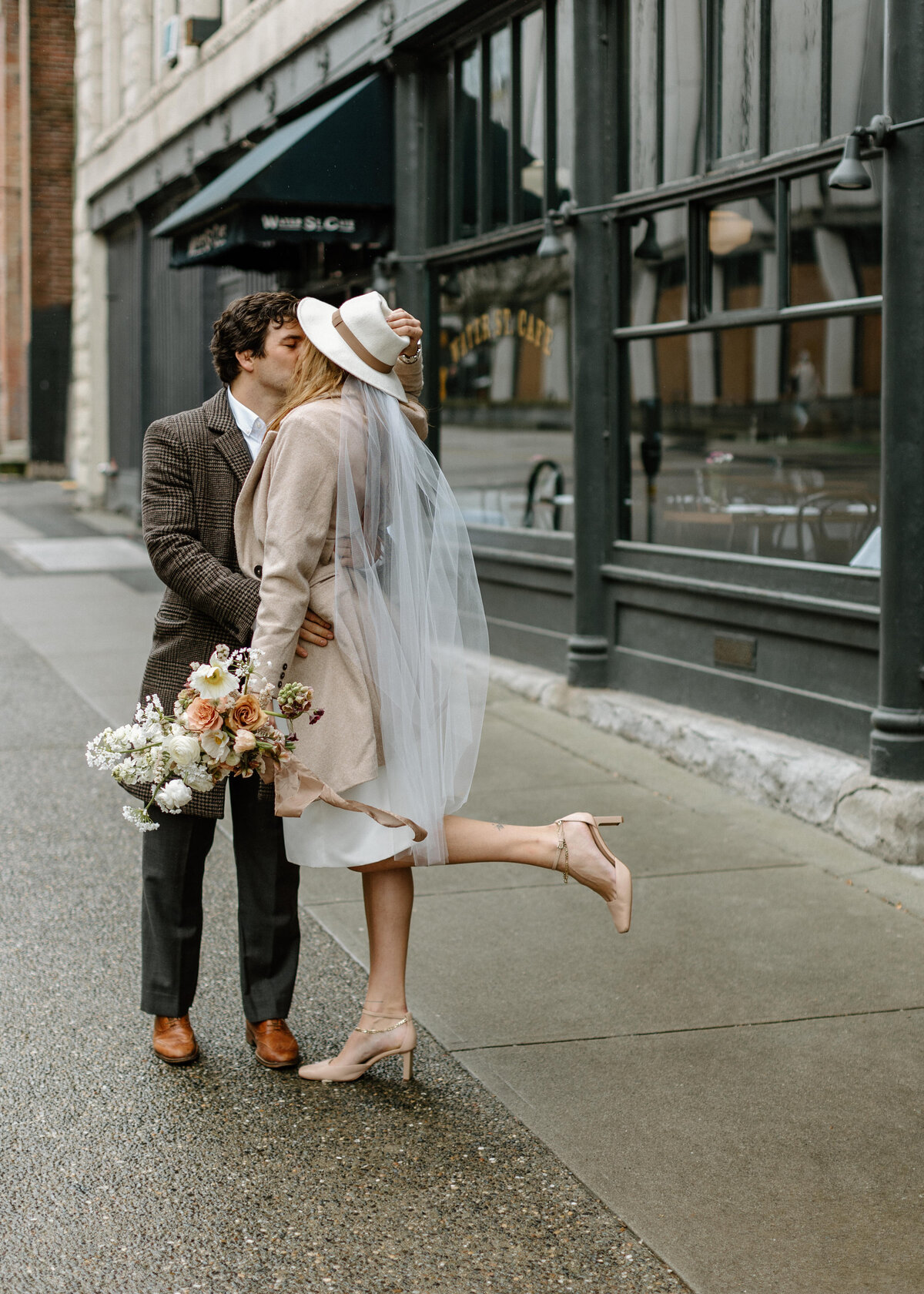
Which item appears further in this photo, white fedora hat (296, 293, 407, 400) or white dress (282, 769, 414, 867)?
white dress (282, 769, 414, 867)

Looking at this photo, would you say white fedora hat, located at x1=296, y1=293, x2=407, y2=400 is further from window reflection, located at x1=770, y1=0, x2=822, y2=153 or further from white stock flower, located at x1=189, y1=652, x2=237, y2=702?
window reflection, located at x1=770, y1=0, x2=822, y2=153

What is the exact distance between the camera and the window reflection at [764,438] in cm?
720

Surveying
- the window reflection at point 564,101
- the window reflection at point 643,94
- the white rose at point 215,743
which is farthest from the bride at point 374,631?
the window reflection at point 564,101

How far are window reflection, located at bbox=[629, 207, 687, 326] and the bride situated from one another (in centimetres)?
414

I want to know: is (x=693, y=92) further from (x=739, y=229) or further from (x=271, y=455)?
(x=271, y=455)

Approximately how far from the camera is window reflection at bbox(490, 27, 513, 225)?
916 centimetres

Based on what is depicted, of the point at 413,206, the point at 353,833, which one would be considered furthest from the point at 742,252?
the point at 353,833

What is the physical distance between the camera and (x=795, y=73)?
6.56 meters

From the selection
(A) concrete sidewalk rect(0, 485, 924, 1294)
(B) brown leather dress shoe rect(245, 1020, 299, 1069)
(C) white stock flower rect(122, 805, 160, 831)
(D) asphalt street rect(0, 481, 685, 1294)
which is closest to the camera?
(D) asphalt street rect(0, 481, 685, 1294)

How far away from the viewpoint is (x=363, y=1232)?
313 centimetres

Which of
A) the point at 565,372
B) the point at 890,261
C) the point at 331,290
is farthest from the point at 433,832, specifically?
the point at 331,290

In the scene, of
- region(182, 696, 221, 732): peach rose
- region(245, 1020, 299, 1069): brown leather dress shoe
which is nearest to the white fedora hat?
region(182, 696, 221, 732): peach rose

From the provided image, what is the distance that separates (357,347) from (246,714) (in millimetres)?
955

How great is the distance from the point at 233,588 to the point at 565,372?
524cm
